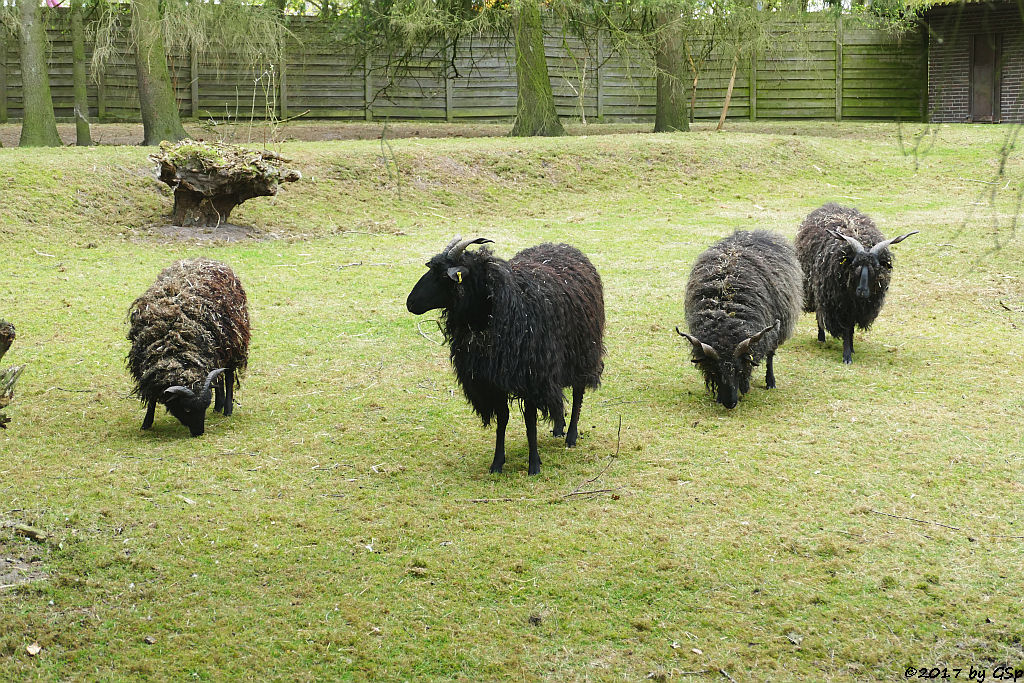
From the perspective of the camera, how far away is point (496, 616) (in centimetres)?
476

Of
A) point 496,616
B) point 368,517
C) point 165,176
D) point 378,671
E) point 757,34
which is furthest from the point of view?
point 757,34

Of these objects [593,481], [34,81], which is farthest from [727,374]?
[34,81]

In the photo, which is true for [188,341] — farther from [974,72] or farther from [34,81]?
[974,72]

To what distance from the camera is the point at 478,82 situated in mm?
27359

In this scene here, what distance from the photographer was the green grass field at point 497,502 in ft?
14.8

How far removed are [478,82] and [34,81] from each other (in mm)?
12874

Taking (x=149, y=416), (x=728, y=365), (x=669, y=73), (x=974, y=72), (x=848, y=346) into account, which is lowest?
(x=149, y=416)

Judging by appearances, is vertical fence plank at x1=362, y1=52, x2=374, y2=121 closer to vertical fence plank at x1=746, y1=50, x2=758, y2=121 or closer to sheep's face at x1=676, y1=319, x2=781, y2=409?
vertical fence plank at x1=746, y1=50, x2=758, y2=121

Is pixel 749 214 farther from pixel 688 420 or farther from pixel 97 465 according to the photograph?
pixel 97 465

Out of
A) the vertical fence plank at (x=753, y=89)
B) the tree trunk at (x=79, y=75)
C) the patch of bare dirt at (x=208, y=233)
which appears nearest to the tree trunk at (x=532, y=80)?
the patch of bare dirt at (x=208, y=233)

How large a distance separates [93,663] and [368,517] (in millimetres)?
1919

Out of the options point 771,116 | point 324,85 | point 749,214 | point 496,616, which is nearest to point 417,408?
point 496,616

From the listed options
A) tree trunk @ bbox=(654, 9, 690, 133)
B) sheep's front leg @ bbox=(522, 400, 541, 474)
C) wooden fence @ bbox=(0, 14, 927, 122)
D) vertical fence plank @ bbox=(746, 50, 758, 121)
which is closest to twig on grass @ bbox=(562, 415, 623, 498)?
sheep's front leg @ bbox=(522, 400, 541, 474)

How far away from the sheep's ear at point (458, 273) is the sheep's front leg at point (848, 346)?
4977 mm
